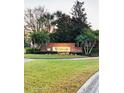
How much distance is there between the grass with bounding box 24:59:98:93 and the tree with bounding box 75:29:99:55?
0.07 m

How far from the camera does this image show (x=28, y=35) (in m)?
1.59

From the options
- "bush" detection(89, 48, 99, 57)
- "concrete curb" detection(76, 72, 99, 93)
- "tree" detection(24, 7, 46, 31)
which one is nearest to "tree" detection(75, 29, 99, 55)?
"bush" detection(89, 48, 99, 57)

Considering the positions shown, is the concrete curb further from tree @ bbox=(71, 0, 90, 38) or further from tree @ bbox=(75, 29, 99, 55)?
tree @ bbox=(71, 0, 90, 38)

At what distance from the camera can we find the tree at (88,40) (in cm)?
155

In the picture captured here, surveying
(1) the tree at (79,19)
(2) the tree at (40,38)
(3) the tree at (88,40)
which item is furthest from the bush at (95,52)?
(2) the tree at (40,38)

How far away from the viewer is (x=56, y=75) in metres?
1.57

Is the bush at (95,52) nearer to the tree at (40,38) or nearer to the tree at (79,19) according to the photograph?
the tree at (79,19)

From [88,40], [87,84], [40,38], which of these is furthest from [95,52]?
[40,38]

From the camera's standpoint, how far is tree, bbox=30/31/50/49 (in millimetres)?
1587

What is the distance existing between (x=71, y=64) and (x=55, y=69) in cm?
9

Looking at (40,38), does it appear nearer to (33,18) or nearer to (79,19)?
(33,18)
